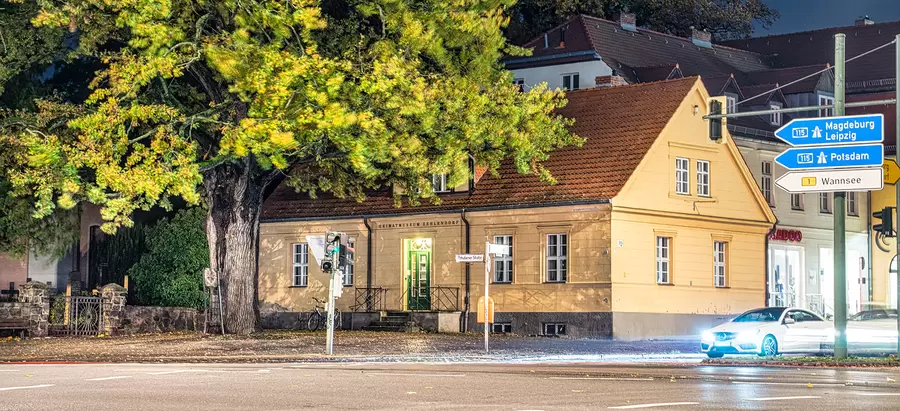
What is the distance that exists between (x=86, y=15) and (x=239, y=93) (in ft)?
13.7

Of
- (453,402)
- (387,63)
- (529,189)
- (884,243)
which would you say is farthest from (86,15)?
(884,243)

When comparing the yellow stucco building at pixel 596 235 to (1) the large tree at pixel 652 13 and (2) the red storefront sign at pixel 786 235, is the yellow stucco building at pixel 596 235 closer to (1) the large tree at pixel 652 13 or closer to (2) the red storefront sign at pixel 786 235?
(2) the red storefront sign at pixel 786 235

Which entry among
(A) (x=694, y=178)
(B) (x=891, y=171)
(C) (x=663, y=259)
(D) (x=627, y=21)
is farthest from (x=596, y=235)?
(D) (x=627, y=21)

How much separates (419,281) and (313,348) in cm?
1394

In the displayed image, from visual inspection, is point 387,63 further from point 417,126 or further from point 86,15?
point 86,15

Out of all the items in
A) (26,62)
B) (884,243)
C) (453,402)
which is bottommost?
(453,402)

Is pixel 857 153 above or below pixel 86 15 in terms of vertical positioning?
below

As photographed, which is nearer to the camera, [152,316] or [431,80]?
[431,80]

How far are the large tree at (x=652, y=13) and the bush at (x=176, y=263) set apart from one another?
77.4 ft

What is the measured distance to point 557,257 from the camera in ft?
148

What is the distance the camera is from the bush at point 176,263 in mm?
52000

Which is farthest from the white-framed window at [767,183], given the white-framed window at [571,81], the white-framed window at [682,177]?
the white-framed window at [571,81]

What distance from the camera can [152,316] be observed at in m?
44.4

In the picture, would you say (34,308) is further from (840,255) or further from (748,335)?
(840,255)
